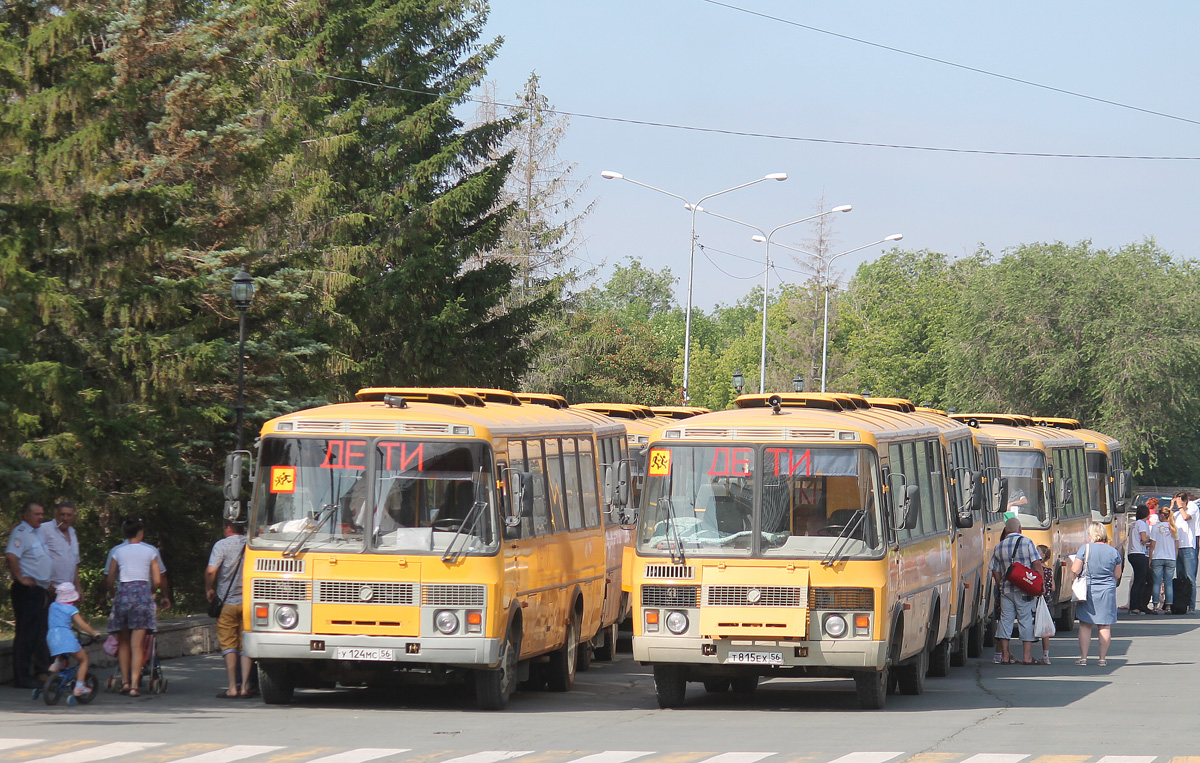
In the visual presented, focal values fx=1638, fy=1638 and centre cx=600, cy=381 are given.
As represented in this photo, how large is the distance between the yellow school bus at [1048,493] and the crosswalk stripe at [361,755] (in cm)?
1430

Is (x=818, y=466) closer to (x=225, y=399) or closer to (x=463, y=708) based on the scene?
(x=463, y=708)

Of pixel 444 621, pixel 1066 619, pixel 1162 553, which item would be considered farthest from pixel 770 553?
pixel 1162 553

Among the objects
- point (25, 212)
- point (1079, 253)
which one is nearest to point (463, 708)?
point (25, 212)

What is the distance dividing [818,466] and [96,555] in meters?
14.2

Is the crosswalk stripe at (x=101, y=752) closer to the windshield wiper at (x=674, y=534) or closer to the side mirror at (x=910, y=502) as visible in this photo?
the windshield wiper at (x=674, y=534)

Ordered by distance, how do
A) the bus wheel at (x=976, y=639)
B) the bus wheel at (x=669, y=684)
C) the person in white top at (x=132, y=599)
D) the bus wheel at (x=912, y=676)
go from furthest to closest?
the bus wheel at (x=976, y=639), the bus wheel at (x=912, y=676), the person in white top at (x=132, y=599), the bus wheel at (x=669, y=684)

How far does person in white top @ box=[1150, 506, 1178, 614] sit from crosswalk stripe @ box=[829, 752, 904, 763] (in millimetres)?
17621

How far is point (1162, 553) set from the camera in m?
28.5

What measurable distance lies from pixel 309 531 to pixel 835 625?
15.9ft

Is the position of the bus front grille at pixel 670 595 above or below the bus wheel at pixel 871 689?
above

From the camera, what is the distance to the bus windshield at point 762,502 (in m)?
14.9

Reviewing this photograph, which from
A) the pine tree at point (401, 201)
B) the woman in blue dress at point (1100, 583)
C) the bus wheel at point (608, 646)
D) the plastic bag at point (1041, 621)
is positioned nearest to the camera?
the woman in blue dress at point (1100, 583)

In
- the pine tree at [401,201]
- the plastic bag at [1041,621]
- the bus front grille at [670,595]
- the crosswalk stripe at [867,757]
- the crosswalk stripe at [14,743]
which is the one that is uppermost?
the pine tree at [401,201]

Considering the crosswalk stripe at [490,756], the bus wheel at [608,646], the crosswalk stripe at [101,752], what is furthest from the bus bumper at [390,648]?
the bus wheel at [608,646]
